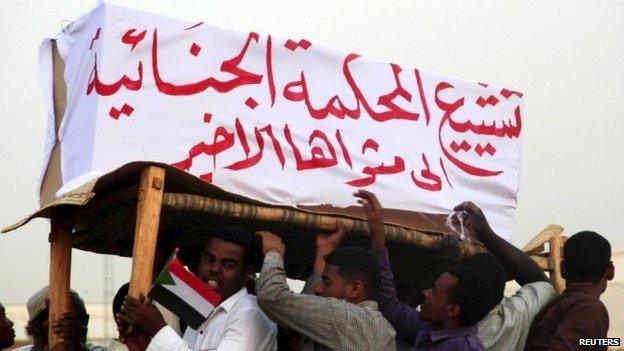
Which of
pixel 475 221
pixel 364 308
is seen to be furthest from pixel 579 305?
pixel 364 308

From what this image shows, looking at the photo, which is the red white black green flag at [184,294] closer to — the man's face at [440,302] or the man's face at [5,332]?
the man's face at [440,302]

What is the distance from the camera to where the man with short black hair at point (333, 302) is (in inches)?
188

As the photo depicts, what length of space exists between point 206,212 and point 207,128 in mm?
476

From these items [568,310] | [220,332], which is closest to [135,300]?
[220,332]

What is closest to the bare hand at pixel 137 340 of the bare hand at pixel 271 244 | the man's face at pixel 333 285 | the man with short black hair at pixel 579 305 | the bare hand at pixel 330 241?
the bare hand at pixel 271 244

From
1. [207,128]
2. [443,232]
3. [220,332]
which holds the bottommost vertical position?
[220,332]

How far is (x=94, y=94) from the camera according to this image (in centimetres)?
547

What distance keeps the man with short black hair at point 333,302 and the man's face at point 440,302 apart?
22cm

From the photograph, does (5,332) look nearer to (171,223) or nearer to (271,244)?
(171,223)

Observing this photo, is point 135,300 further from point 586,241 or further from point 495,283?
point 586,241

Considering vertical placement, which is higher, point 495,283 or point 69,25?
point 69,25

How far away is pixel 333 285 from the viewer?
16.5ft

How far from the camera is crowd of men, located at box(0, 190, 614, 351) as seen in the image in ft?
15.8

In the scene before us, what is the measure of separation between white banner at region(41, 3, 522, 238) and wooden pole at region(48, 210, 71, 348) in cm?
46
